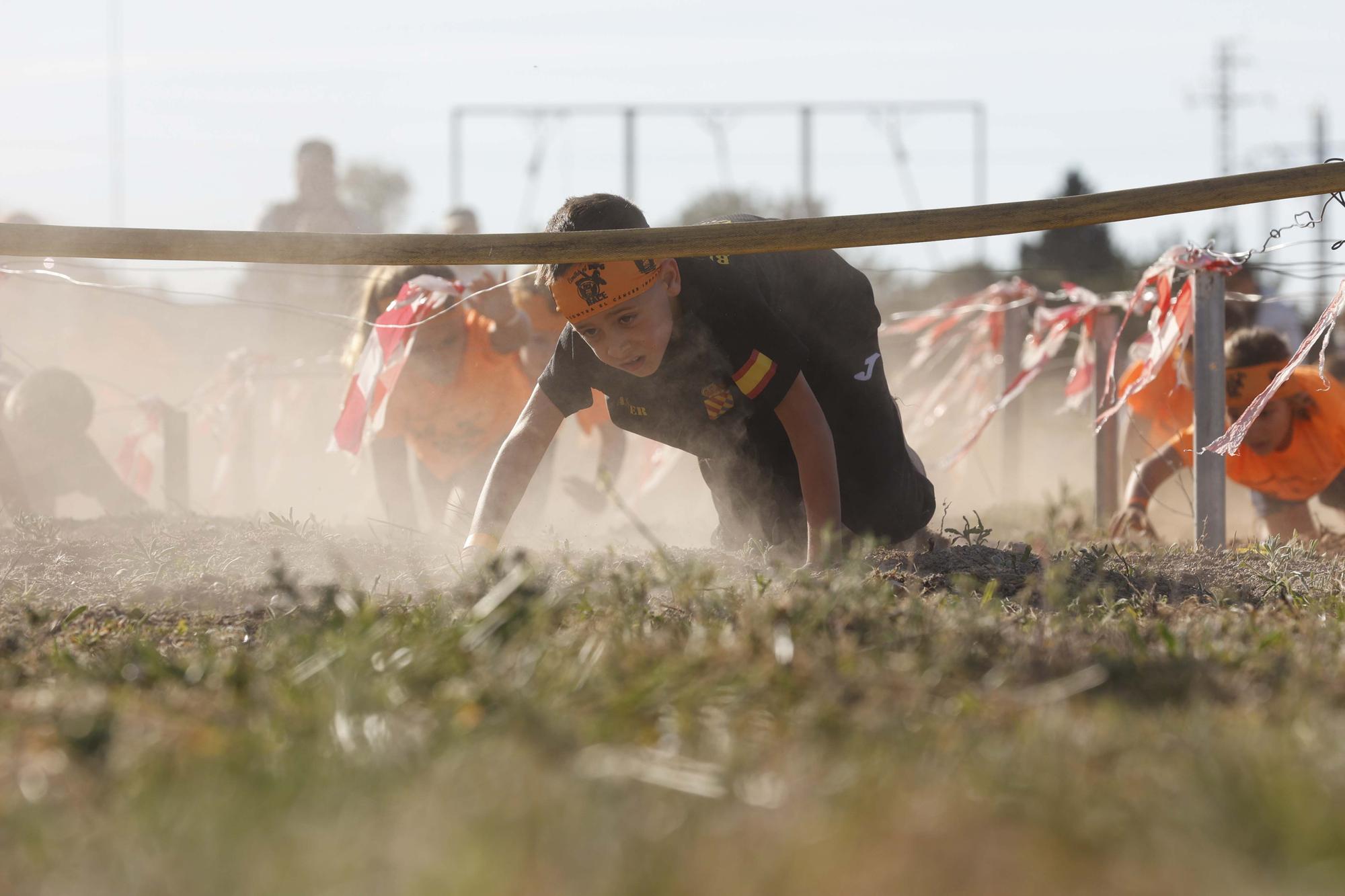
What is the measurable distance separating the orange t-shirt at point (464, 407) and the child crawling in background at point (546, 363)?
152 mm

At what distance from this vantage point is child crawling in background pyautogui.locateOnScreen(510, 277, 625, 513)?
6.72 meters

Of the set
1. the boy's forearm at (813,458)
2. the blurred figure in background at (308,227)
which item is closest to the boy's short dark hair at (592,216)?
the boy's forearm at (813,458)

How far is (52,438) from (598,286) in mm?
4546

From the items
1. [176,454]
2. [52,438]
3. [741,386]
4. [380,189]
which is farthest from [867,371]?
[380,189]

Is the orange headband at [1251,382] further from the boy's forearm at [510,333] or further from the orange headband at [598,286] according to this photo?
the orange headband at [598,286]

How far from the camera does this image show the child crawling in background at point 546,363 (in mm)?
6723

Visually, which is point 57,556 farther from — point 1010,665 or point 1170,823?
point 1170,823

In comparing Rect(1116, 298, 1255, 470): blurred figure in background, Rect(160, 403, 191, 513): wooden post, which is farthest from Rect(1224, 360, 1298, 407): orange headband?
Rect(160, 403, 191, 513): wooden post

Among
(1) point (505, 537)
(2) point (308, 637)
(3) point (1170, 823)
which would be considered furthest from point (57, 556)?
(3) point (1170, 823)

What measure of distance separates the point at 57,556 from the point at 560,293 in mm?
1840

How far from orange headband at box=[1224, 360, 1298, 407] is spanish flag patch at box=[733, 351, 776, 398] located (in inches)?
139

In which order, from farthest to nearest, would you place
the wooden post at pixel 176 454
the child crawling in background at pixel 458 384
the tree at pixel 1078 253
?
the tree at pixel 1078 253
the wooden post at pixel 176 454
the child crawling in background at pixel 458 384

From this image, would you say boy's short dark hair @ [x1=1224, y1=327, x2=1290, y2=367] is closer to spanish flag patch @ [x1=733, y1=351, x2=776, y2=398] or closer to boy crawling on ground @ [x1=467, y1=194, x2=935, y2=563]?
boy crawling on ground @ [x1=467, y1=194, x2=935, y2=563]

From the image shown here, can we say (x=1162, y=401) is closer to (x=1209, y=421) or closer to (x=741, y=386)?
(x=1209, y=421)
